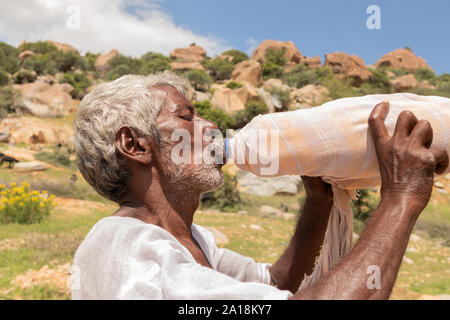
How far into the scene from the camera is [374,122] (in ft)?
3.67

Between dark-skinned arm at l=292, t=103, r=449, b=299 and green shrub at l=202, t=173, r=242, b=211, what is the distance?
10.0m

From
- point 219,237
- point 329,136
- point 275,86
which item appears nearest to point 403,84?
point 275,86

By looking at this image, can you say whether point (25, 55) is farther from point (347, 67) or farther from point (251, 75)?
point (347, 67)

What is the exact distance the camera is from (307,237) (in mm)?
1726

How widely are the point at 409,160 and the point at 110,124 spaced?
3.22ft

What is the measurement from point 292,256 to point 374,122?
855 millimetres

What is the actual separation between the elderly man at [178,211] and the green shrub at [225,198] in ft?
30.5

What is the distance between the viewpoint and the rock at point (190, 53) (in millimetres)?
48375

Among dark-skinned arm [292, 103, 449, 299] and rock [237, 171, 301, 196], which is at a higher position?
dark-skinned arm [292, 103, 449, 299]

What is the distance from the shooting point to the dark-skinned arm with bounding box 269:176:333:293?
1660mm

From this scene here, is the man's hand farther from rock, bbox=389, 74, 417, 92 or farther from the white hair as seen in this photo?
rock, bbox=389, 74, 417, 92

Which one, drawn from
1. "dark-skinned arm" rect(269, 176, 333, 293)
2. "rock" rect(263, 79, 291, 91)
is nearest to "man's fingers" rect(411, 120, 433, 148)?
"dark-skinned arm" rect(269, 176, 333, 293)

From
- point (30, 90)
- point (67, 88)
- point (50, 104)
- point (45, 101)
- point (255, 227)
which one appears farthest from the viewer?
point (67, 88)

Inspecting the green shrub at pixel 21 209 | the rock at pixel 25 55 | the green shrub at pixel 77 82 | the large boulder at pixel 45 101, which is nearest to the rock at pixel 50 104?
the large boulder at pixel 45 101
